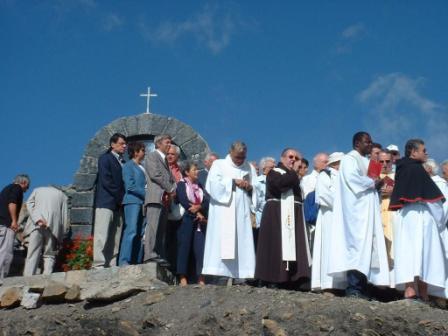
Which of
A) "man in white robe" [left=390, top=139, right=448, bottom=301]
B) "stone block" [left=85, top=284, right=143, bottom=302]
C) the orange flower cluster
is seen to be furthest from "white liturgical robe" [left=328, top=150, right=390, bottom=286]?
the orange flower cluster

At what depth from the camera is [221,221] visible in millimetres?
12094

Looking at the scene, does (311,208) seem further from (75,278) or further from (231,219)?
(75,278)

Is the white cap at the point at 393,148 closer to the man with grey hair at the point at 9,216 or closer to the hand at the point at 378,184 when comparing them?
the hand at the point at 378,184

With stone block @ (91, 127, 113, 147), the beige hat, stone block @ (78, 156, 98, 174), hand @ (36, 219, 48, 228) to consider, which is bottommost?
hand @ (36, 219, 48, 228)

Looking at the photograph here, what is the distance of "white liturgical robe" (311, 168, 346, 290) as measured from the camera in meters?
11.3

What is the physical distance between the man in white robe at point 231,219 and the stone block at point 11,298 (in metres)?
2.48

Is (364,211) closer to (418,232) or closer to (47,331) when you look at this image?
(418,232)

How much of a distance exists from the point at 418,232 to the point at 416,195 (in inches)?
17.5

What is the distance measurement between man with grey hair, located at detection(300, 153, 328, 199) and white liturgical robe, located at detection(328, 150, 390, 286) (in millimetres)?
871

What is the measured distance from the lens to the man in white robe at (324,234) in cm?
1129

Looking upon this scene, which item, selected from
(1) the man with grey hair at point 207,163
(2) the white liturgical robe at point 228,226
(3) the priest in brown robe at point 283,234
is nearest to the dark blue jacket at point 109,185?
(2) the white liturgical robe at point 228,226

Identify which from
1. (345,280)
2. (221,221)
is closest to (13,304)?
(221,221)

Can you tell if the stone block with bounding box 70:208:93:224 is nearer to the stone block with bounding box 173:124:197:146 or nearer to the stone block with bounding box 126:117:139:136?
the stone block with bounding box 126:117:139:136

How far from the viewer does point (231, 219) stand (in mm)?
12078
